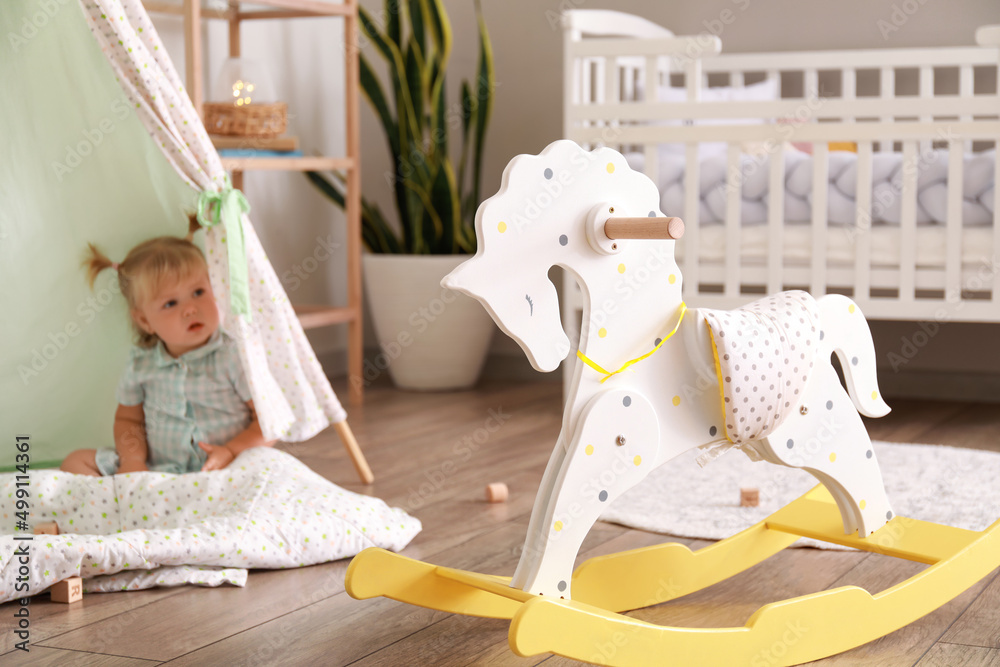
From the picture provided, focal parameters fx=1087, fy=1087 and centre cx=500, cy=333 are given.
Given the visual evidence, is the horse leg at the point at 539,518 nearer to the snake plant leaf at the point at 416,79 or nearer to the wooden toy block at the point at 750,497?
the wooden toy block at the point at 750,497

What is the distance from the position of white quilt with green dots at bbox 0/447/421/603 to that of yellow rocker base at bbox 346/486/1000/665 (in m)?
0.35

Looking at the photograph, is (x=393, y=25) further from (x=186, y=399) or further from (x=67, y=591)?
(x=67, y=591)

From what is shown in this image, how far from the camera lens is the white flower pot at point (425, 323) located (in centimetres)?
302

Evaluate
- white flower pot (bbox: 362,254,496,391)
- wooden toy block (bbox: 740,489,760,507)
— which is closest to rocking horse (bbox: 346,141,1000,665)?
wooden toy block (bbox: 740,489,760,507)

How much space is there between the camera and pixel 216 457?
185cm

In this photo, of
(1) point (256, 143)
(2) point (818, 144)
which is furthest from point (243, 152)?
(2) point (818, 144)

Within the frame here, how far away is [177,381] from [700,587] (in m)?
0.99

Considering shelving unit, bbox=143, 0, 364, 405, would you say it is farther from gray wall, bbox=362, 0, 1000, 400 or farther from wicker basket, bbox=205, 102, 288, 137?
gray wall, bbox=362, 0, 1000, 400

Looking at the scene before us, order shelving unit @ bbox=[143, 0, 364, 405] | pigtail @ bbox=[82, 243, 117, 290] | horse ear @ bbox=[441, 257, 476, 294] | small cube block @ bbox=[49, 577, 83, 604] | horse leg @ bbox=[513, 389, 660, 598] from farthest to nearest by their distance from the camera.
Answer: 1. shelving unit @ bbox=[143, 0, 364, 405]
2. pigtail @ bbox=[82, 243, 117, 290]
3. small cube block @ bbox=[49, 577, 83, 604]
4. horse leg @ bbox=[513, 389, 660, 598]
5. horse ear @ bbox=[441, 257, 476, 294]

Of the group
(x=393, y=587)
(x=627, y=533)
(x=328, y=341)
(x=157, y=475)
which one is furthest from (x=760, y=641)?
(x=328, y=341)

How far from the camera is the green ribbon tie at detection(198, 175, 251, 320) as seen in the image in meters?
1.80

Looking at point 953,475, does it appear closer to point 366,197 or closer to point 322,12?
point 322,12

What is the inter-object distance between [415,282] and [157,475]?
4.54 feet

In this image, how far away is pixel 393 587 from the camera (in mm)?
1258
